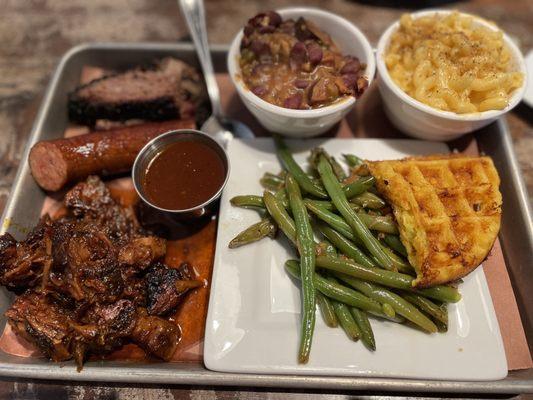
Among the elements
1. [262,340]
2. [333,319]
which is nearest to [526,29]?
[333,319]

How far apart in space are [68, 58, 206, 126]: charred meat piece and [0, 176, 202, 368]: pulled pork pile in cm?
129

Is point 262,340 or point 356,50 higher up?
point 356,50

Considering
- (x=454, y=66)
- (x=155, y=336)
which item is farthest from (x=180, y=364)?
(x=454, y=66)

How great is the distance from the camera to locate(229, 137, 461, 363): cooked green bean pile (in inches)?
108

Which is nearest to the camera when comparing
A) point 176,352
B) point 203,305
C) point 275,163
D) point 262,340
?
point 262,340

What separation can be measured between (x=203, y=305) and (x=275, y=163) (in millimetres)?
1347

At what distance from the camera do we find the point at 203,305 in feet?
10.4

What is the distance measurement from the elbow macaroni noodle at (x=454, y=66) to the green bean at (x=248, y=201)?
153 centimetres

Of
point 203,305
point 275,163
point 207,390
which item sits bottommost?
point 207,390

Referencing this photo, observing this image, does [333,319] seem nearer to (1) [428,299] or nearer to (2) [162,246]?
(1) [428,299]

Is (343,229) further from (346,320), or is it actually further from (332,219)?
(346,320)

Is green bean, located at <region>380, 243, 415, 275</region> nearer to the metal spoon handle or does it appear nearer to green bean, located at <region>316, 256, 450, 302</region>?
green bean, located at <region>316, 256, 450, 302</region>

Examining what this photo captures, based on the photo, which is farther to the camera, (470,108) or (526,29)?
(526,29)

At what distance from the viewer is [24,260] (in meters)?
2.93
